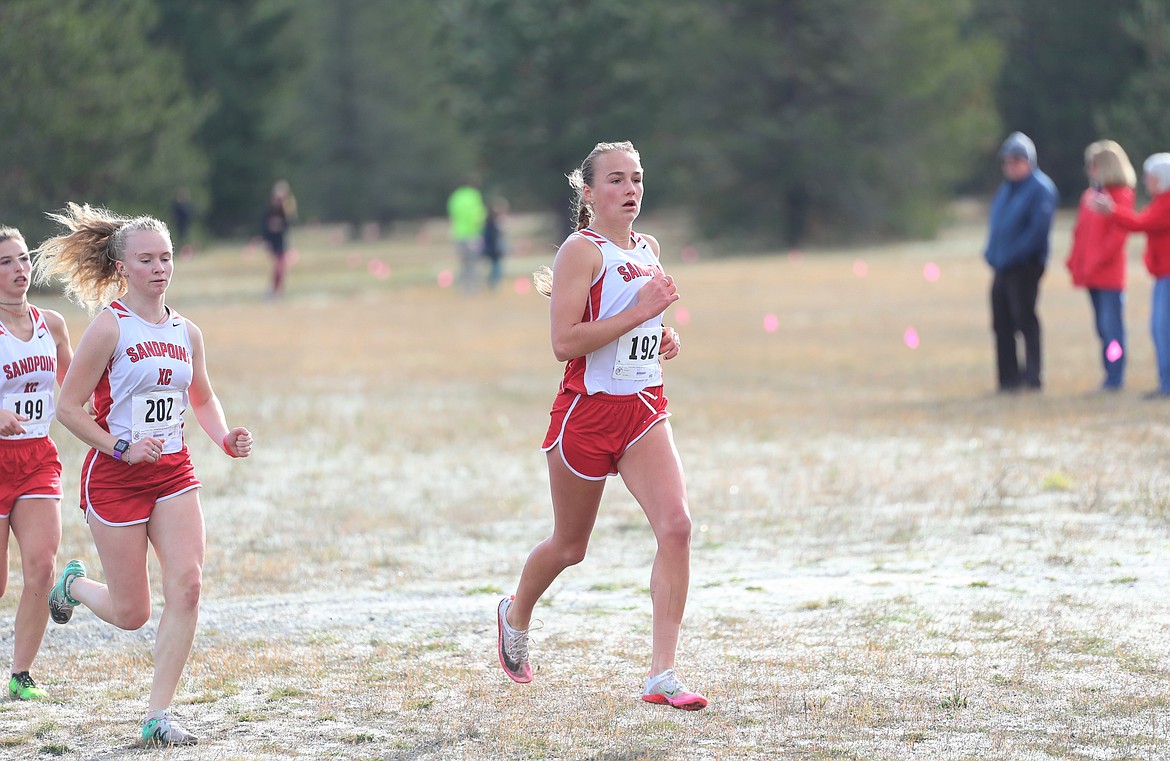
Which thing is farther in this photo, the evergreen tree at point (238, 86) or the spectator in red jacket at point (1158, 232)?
the evergreen tree at point (238, 86)

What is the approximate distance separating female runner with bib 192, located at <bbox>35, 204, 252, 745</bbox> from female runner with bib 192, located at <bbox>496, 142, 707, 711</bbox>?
3.80 ft

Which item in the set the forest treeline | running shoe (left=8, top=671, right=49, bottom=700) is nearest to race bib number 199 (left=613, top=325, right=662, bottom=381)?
running shoe (left=8, top=671, right=49, bottom=700)

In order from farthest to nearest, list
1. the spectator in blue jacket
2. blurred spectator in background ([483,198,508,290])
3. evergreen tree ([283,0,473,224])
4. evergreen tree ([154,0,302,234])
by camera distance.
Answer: evergreen tree ([283,0,473,224]), evergreen tree ([154,0,302,234]), blurred spectator in background ([483,198,508,290]), the spectator in blue jacket

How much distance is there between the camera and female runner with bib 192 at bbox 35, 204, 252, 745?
511 centimetres

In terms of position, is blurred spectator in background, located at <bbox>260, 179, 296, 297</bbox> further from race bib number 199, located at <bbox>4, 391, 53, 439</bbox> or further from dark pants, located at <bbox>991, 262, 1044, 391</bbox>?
race bib number 199, located at <bbox>4, 391, 53, 439</bbox>

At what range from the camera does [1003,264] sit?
13.8m

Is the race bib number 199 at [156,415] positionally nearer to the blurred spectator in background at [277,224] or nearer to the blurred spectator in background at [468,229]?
the blurred spectator in background at [277,224]

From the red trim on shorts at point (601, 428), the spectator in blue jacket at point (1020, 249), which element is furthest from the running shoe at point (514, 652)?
the spectator in blue jacket at point (1020, 249)

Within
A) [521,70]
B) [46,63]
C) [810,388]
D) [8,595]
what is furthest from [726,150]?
[8,595]

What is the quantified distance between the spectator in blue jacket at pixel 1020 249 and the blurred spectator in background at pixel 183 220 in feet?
88.3

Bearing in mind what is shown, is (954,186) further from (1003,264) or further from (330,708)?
(330,708)

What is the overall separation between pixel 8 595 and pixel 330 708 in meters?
2.95

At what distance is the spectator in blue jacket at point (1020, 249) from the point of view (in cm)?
1356

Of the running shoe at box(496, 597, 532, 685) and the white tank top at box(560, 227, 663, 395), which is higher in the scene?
the white tank top at box(560, 227, 663, 395)
